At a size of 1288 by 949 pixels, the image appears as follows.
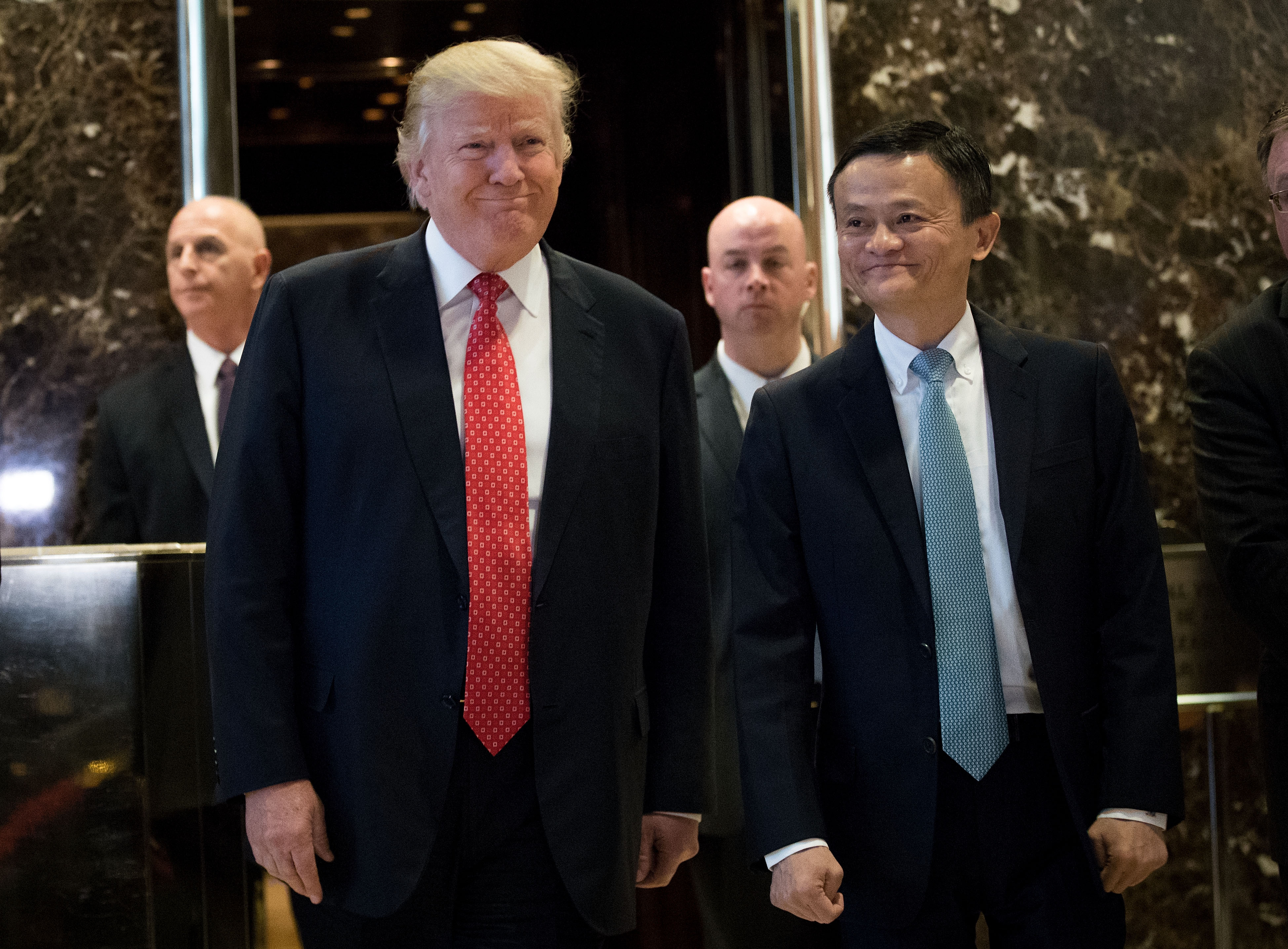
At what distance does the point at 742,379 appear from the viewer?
3.47 m

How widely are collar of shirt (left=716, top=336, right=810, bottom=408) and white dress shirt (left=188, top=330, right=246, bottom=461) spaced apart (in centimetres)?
133

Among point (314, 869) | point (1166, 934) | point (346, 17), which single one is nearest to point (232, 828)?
point (314, 869)

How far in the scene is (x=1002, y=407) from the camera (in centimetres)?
212

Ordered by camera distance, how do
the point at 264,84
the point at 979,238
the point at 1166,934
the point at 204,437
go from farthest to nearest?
the point at 264,84 → the point at 204,437 → the point at 1166,934 → the point at 979,238

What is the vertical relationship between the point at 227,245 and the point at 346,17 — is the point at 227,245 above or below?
below

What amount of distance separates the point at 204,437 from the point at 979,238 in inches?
90.1

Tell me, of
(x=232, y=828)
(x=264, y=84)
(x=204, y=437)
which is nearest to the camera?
(x=232, y=828)

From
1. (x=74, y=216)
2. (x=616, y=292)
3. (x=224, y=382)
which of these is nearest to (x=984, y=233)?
(x=616, y=292)

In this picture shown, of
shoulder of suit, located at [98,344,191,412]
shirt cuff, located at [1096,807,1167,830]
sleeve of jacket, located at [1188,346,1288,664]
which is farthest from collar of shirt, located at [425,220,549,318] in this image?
shoulder of suit, located at [98,344,191,412]

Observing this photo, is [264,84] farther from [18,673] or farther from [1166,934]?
[1166,934]

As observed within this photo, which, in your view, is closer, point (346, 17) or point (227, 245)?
point (227, 245)

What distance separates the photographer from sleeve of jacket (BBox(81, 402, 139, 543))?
12.2ft

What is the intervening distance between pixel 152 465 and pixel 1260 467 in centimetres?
277

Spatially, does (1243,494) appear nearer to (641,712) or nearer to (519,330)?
(641,712)
